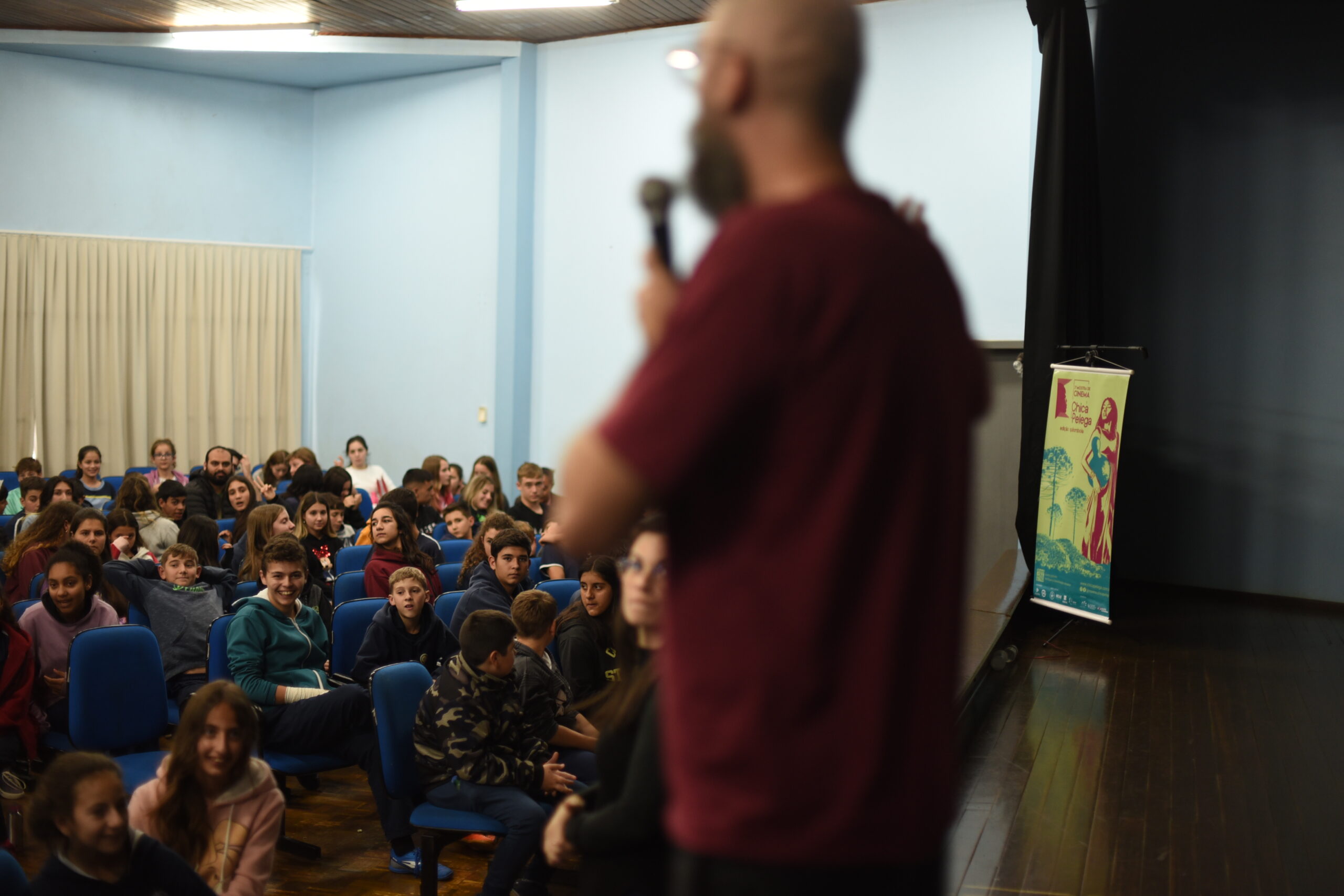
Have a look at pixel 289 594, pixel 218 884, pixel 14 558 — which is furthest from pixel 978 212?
pixel 218 884

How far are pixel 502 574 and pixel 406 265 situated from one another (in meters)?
7.08

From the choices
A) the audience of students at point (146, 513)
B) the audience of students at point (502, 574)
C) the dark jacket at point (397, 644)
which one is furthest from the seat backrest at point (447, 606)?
the audience of students at point (146, 513)

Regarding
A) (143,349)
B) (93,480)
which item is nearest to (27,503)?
(93,480)

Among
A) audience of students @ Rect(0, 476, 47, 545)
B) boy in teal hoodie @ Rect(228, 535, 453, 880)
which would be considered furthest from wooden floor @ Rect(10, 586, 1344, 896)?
audience of students @ Rect(0, 476, 47, 545)

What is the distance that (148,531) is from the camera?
21.3 feet

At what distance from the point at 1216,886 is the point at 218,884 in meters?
2.99

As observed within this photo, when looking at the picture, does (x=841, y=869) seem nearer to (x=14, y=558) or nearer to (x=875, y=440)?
(x=875, y=440)

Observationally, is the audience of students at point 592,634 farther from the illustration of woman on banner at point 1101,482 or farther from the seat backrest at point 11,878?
the illustration of woman on banner at point 1101,482

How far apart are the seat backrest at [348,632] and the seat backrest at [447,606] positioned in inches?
13.1

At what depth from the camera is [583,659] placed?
13.8 feet

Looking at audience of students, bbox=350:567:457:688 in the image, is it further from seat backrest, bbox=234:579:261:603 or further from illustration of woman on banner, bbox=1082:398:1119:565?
illustration of woman on banner, bbox=1082:398:1119:565

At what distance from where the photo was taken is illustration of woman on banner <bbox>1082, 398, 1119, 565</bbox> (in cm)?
645

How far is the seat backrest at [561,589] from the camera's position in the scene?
207 inches

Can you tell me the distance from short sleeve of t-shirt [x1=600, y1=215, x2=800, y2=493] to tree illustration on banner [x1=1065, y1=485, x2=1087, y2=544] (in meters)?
6.29
